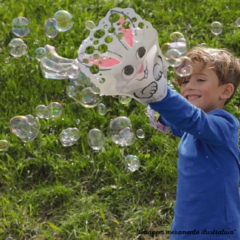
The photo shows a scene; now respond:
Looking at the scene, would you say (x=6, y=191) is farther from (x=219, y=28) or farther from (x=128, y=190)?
(x=219, y=28)

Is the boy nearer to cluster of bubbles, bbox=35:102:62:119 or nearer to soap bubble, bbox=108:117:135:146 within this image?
soap bubble, bbox=108:117:135:146

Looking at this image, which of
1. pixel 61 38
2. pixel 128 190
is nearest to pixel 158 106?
pixel 128 190

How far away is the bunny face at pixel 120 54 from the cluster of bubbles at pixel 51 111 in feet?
4.98

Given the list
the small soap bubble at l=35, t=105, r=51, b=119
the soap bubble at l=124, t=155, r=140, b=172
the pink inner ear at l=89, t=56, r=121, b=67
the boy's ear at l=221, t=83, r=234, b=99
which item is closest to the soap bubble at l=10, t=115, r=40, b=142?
the small soap bubble at l=35, t=105, r=51, b=119

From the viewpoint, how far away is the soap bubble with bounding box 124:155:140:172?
3686mm

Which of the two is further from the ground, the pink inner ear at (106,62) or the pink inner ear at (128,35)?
the pink inner ear at (128,35)

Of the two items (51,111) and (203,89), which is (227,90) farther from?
(51,111)

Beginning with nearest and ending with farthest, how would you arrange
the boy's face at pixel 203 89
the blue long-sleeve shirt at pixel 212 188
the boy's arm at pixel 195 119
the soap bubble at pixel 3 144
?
the boy's arm at pixel 195 119 → the blue long-sleeve shirt at pixel 212 188 → the boy's face at pixel 203 89 → the soap bubble at pixel 3 144

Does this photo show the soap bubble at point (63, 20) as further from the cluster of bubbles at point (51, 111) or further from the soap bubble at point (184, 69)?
the soap bubble at point (184, 69)

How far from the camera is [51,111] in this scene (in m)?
3.55

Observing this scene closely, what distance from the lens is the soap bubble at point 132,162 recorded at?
3686mm

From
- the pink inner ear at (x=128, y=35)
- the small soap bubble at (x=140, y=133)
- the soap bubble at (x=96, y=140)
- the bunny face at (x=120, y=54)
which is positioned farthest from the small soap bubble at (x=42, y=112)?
the pink inner ear at (x=128, y=35)

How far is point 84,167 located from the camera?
3.96 meters

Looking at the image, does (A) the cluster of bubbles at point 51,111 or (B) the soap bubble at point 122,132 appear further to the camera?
(A) the cluster of bubbles at point 51,111
